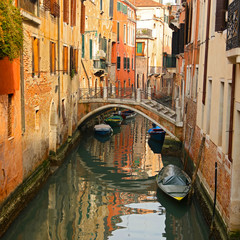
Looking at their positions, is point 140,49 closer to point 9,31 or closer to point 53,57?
point 53,57

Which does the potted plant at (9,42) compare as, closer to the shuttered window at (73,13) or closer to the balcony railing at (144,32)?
the shuttered window at (73,13)

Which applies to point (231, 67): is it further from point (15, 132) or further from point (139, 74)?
point (139, 74)

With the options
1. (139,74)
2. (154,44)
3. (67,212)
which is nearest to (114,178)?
(67,212)

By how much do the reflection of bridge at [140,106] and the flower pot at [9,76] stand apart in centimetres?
926

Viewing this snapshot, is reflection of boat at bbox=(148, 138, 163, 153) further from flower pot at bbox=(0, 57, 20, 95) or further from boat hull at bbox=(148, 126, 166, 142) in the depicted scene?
flower pot at bbox=(0, 57, 20, 95)

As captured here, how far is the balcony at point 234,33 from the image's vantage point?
6410 mm

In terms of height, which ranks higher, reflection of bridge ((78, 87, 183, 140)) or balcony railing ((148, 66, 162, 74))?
balcony railing ((148, 66, 162, 74))

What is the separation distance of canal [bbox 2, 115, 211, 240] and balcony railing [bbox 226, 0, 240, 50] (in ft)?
15.4

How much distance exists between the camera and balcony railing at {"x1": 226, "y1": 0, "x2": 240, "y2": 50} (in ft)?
21.0

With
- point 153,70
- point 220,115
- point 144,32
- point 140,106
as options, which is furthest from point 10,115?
point 153,70

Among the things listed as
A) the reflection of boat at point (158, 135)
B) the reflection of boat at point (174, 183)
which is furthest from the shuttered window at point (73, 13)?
the reflection of boat at point (174, 183)

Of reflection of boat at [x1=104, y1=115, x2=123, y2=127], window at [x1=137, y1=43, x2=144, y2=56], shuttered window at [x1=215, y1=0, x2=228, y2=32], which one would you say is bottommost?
reflection of boat at [x1=104, y1=115, x2=123, y2=127]

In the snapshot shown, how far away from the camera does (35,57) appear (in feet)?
40.3

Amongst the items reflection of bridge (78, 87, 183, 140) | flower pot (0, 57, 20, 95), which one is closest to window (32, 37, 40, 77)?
flower pot (0, 57, 20, 95)
